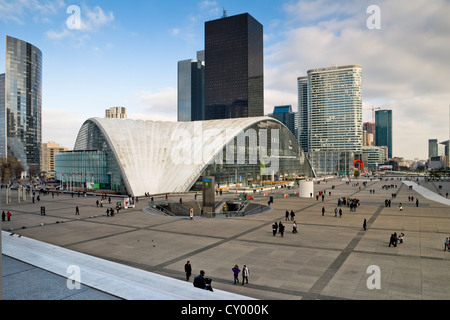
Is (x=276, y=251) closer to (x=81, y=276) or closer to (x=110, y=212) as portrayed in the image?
(x=81, y=276)

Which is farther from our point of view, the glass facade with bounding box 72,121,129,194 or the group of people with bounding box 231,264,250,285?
the glass facade with bounding box 72,121,129,194

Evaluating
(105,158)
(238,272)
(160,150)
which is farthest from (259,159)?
(238,272)

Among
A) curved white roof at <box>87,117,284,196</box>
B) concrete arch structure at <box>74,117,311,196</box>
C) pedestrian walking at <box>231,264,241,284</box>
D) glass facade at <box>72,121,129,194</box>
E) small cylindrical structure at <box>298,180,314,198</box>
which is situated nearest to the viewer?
pedestrian walking at <box>231,264,241,284</box>

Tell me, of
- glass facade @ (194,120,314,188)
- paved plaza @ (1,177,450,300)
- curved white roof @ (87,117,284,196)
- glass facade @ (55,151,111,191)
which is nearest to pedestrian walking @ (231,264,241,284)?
paved plaza @ (1,177,450,300)

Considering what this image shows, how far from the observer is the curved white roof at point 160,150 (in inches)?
2237

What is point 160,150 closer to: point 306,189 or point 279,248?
point 306,189

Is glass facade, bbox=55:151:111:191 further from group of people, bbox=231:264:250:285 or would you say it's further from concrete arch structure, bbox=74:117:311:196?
group of people, bbox=231:264:250:285

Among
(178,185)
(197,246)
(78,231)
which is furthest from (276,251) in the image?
(178,185)

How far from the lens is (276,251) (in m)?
19.9

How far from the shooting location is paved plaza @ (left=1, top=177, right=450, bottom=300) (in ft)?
45.5

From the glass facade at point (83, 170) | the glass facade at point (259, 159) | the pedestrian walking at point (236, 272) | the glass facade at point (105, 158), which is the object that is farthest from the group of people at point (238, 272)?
the glass facade at point (83, 170)

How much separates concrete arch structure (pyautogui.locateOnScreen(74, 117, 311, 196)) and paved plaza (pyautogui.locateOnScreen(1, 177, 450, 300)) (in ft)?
70.2

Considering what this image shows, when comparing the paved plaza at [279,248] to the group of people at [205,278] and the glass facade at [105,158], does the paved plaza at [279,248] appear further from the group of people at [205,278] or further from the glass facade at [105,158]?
the glass facade at [105,158]
